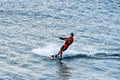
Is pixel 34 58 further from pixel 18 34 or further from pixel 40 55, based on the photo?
pixel 18 34

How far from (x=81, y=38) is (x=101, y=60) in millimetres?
6717

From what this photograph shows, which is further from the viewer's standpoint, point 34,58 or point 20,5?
point 20,5

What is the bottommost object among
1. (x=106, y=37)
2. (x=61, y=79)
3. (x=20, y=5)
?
(x=61, y=79)

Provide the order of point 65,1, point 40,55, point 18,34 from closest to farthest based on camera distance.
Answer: point 40,55 < point 18,34 < point 65,1

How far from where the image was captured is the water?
2658 cm

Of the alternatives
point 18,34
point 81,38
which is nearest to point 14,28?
point 18,34

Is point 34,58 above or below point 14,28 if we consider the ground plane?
below

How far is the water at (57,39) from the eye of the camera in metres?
26.6

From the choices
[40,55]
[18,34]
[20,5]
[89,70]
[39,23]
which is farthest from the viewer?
[20,5]

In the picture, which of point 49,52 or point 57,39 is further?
point 57,39

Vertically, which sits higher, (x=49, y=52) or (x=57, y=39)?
(x=57, y=39)

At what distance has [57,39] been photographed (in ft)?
117

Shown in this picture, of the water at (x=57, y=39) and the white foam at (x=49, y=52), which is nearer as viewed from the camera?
the water at (x=57, y=39)

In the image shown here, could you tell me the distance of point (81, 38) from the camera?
3672cm
